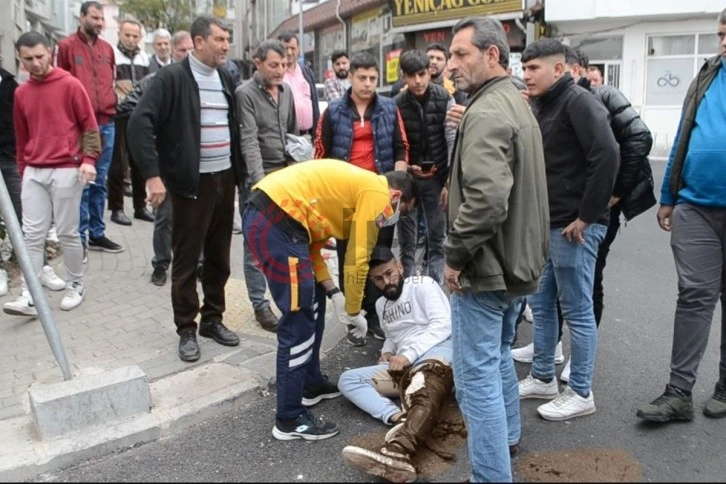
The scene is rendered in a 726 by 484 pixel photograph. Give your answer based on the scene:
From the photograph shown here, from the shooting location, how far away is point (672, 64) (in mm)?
18656

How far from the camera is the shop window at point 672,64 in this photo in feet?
60.0

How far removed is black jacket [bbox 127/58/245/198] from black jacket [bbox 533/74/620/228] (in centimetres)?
207

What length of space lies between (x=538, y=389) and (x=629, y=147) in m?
1.45

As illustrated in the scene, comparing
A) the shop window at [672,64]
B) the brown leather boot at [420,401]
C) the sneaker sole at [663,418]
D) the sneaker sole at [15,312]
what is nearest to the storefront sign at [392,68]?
the shop window at [672,64]

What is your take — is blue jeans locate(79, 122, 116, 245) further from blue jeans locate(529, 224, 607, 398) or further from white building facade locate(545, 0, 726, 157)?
white building facade locate(545, 0, 726, 157)

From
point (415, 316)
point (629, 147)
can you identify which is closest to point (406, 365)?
point (415, 316)

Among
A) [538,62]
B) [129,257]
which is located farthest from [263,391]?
[129,257]

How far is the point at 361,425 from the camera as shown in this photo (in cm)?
380

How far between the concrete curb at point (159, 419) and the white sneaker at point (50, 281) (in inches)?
76.7

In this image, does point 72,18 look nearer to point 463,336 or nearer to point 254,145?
point 254,145

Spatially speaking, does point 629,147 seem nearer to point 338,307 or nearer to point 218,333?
point 338,307

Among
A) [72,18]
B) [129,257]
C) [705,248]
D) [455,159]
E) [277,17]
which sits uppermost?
[277,17]

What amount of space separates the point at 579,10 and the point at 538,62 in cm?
1639

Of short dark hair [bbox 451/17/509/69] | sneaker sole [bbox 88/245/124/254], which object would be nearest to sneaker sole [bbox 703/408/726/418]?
short dark hair [bbox 451/17/509/69]
